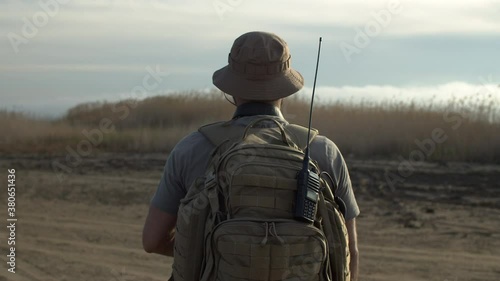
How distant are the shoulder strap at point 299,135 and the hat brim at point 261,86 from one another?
0.40 feet

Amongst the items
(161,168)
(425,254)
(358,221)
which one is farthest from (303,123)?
(425,254)

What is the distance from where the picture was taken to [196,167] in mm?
2734

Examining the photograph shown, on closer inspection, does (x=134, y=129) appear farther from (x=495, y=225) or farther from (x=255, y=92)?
(x=255, y=92)

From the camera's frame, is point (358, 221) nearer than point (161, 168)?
Yes

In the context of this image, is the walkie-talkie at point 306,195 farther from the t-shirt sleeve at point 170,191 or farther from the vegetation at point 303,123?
the vegetation at point 303,123

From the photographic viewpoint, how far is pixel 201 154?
2730 millimetres

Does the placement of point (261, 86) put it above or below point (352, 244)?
above

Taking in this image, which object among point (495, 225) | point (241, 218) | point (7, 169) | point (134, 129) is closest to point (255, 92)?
point (241, 218)

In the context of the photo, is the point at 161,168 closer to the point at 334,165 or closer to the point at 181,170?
the point at 181,170

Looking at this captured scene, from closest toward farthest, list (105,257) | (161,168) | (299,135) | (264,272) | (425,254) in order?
(264,272)
(299,135)
(105,257)
(425,254)
(161,168)

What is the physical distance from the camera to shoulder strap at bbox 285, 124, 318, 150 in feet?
8.71

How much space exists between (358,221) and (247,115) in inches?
265

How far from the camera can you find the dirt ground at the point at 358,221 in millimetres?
7098

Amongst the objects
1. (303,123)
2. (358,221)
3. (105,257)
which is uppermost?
(303,123)
